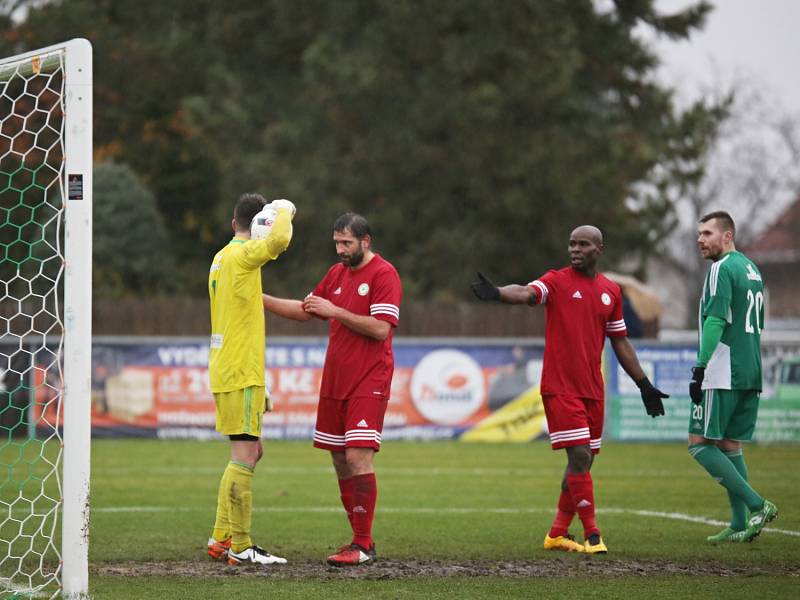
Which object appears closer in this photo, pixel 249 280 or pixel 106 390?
pixel 249 280

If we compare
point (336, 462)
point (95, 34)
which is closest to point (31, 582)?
point (336, 462)

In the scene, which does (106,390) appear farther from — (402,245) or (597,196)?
(597,196)

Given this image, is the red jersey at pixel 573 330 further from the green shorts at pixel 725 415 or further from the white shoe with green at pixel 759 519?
the white shoe with green at pixel 759 519

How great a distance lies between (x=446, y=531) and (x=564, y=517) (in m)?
1.23

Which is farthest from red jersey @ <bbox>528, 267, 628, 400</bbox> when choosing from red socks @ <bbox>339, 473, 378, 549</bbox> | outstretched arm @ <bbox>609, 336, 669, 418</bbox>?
red socks @ <bbox>339, 473, 378, 549</bbox>

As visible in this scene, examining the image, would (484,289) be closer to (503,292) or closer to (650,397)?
(503,292)

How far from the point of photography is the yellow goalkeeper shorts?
26.6ft

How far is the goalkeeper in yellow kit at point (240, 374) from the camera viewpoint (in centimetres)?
811

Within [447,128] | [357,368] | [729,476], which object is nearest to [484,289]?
[357,368]

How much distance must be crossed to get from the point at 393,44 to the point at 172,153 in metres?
9.02

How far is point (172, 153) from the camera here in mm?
38719

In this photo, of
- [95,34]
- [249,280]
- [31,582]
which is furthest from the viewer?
[95,34]

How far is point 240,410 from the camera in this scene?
319 inches

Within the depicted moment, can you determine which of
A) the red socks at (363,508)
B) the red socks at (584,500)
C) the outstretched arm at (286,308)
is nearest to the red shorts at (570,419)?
the red socks at (584,500)
